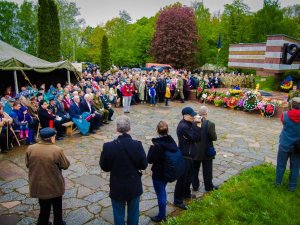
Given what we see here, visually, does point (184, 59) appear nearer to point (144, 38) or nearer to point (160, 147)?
point (144, 38)

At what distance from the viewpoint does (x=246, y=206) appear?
4742 millimetres

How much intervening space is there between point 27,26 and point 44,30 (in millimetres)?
22959

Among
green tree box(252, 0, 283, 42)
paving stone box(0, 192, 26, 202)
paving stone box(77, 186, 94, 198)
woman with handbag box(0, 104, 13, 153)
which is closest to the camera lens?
paving stone box(0, 192, 26, 202)

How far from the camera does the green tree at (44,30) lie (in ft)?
64.4

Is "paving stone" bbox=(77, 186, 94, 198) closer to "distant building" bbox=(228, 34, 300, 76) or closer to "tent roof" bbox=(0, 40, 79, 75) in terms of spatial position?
"tent roof" bbox=(0, 40, 79, 75)

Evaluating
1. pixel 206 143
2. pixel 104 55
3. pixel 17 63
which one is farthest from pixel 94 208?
pixel 104 55

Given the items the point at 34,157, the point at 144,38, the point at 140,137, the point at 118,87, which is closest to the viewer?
the point at 34,157

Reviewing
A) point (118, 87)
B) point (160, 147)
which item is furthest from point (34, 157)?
point (118, 87)

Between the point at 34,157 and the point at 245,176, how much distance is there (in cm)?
443

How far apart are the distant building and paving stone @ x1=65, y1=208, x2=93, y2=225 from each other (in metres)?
12.4

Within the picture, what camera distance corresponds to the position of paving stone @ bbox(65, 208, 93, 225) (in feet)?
14.2

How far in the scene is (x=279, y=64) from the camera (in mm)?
15648

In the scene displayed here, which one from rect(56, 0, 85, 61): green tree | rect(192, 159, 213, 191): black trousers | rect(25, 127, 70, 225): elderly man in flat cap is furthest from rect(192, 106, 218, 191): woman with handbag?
rect(56, 0, 85, 61): green tree

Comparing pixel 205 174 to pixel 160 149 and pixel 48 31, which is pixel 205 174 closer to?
pixel 160 149
